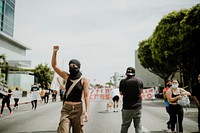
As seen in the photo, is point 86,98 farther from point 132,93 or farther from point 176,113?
point 176,113

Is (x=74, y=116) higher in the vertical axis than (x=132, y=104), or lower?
lower

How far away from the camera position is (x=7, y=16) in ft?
189

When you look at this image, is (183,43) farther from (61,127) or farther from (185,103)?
(61,127)

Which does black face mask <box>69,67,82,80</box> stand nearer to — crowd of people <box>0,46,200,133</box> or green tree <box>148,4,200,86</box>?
crowd of people <box>0,46,200,133</box>

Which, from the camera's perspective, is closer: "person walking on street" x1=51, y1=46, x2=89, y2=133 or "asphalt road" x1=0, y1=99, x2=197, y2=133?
"person walking on street" x1=51, y1=46, x2=89, y2=133

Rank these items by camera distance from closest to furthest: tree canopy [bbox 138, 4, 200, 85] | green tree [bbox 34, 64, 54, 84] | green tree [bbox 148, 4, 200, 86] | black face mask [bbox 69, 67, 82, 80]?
black face mask [bbox 69, 67, 82, 80], tree canopy [bbox 138, 4, 200, 85], green tree [bbox 148, 4, 200, 86], green tree [bbox 34, 64, 54, 84]

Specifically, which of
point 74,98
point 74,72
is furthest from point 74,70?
point 74,98

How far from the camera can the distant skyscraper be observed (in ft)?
180

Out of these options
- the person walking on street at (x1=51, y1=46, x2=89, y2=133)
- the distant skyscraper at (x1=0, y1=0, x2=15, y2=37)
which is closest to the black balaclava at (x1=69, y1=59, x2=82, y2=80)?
the person walking on street at (x1=51, y1=46, x2=89, y2=133)

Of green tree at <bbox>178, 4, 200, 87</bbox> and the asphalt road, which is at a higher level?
green tree at <bbox>178, 4, 200, 87</bbox>

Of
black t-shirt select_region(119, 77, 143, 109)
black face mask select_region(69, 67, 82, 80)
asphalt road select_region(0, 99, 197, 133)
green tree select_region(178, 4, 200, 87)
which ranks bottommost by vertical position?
asphalt road select_region(0, 99, 197, 133)

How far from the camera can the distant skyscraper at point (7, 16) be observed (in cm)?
5491

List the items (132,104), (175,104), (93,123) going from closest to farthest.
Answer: (132,104) → (175,104) → (93,123)

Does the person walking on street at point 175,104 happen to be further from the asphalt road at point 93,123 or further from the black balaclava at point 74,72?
the black balaclava at point 74,72
